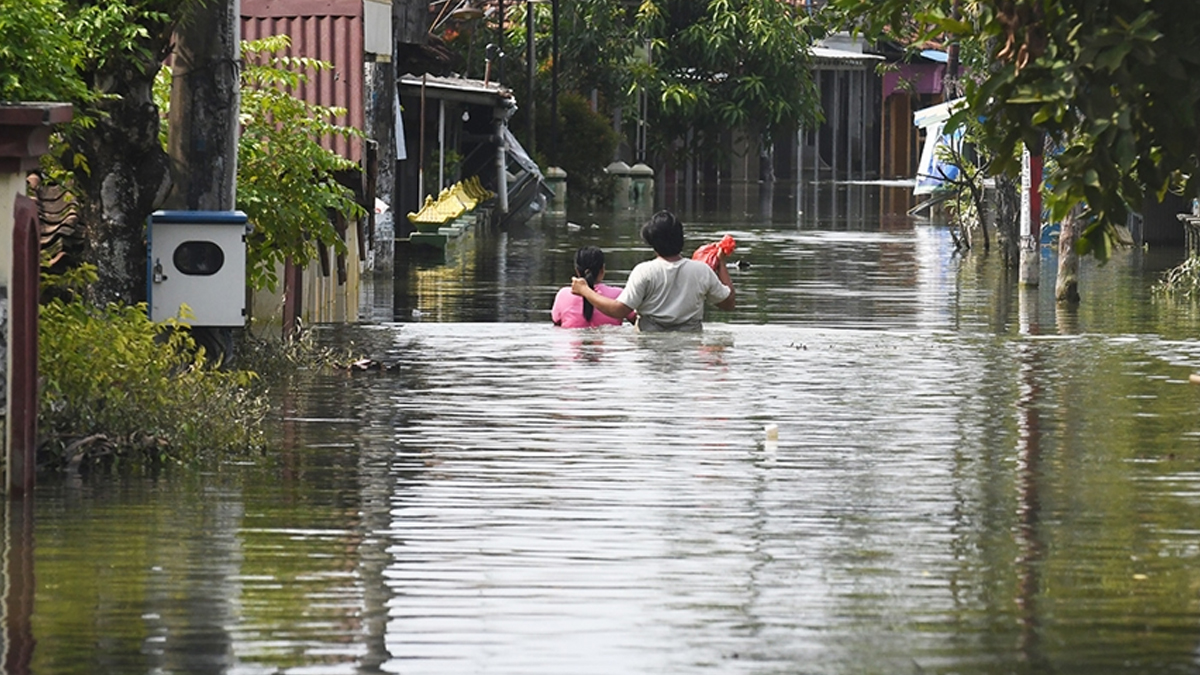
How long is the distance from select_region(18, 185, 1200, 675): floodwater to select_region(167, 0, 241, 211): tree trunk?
1.23 metres

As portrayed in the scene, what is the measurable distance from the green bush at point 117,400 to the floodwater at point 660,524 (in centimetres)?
32

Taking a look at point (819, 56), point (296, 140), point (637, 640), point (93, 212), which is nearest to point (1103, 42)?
point (637, 640)

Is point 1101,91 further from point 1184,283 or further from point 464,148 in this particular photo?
point 464,148

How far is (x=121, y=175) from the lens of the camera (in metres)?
12.4

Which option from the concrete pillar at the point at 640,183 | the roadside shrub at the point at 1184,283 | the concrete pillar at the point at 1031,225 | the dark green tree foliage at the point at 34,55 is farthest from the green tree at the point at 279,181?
the concrete pillar at the point at 640,183

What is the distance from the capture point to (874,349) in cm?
1570

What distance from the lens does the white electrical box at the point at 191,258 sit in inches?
492

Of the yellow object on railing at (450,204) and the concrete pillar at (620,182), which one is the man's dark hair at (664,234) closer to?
the yellow object on railing at (450,204)

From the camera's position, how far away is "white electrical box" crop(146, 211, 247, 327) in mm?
12492

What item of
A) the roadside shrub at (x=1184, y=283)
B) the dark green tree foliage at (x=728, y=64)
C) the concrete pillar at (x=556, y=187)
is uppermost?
the dark green tree foliage at (x=728, y=64)

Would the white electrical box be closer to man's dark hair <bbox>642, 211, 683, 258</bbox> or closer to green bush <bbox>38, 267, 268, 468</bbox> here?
green bush <bbox>38, 267, 268, 468</bbox>

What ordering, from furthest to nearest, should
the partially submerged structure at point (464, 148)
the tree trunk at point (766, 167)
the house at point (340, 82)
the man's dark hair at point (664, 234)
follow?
the tree trunk at point (766, 167) → the partially submerged structure at point (464, 148) → the house at point (340, 82) → the man's dark hair at point (664, 234)

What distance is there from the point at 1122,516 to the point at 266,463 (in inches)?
143

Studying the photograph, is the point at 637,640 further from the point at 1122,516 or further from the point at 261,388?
the point at 261,388
